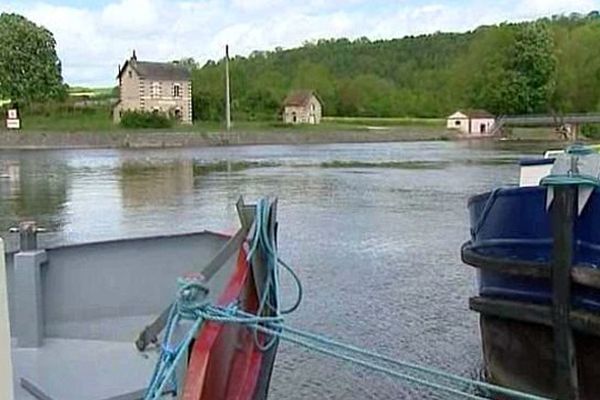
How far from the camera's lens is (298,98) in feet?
287

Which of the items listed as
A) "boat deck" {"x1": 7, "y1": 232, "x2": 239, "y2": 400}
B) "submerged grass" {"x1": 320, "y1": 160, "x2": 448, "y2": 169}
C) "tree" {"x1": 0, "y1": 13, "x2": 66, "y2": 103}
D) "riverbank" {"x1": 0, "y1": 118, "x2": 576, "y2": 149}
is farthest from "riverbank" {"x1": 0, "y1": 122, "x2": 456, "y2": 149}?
"boat deck" {"x1": 7, "y1": 232, "x2": 239, "y2": 400}

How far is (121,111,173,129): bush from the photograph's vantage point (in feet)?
206

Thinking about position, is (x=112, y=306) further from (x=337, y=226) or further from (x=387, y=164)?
Answer: (x=387, y=164)

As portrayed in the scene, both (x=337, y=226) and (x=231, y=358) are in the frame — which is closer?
(x=231, y=358)

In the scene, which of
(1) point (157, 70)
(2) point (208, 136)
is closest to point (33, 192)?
(2) point (208, 136)

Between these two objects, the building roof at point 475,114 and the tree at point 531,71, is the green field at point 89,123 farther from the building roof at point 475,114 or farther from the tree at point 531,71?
the tree at point 531,71

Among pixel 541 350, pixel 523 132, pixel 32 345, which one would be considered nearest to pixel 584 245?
pixel 541 350

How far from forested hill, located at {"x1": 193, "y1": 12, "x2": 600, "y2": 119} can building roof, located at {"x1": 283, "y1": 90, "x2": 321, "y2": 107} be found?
3.70ft

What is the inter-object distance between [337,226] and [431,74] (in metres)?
95.9

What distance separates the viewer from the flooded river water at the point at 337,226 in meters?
7.59

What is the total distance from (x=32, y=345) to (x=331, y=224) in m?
10.9

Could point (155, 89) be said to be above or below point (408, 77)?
below

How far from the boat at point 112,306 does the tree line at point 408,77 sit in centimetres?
6356

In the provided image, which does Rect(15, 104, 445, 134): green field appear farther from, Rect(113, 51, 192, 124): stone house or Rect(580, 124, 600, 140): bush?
Rect(580, 124, 600, 140): bush
